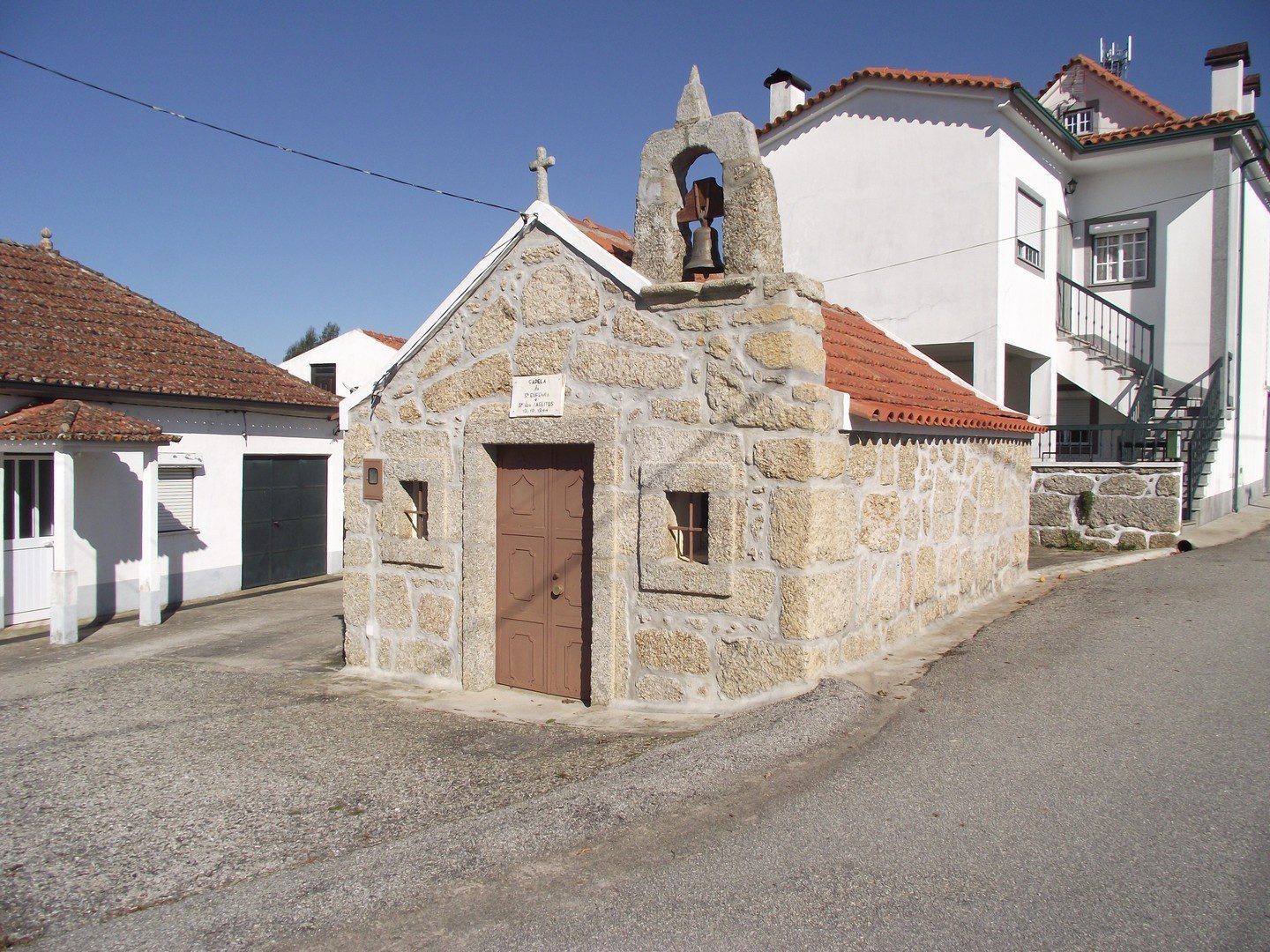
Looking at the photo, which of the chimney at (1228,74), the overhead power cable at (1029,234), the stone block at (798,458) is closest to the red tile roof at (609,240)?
the stone block at (798,458)

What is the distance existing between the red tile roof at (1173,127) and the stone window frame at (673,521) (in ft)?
43.2

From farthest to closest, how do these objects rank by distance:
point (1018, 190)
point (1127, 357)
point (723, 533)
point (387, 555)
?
point (1127, 357) < point (1018, 190) < point (387, 555) < point (723, 533)

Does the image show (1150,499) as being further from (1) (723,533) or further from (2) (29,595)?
(2) (29,595)

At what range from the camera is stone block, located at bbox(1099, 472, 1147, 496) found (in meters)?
11.4

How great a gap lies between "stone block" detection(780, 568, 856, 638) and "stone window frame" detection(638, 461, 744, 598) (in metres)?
0.42

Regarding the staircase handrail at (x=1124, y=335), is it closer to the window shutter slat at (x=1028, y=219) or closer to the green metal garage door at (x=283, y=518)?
the window shutter slat at (x=1028, y=219)

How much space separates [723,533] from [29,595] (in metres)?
9.36

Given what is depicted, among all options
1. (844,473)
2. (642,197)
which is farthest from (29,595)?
(844,473)

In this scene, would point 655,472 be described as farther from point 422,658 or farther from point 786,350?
point 422,658

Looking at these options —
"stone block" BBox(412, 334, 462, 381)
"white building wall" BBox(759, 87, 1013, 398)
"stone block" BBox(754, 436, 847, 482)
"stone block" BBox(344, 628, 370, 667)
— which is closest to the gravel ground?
"stone block" BBox(344, 628, 370, 667)

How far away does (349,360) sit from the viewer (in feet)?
79.8

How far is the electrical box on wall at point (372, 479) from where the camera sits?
7523 mm

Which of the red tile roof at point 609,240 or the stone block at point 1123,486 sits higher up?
the red tile roof at point 609,240

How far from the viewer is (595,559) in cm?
634
